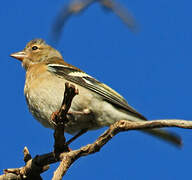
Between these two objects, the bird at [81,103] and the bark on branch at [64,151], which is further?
the bird at [81,103]

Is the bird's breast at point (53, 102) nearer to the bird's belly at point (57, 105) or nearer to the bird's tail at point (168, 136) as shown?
the bird's belly at point (57, 105)

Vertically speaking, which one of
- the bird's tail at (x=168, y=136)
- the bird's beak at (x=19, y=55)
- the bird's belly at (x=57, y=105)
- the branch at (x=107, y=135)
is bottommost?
the branch at (x=107, y=135)

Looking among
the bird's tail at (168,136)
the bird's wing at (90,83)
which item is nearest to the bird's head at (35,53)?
the bird's wing at (90,83)

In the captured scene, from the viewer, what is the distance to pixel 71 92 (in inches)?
146

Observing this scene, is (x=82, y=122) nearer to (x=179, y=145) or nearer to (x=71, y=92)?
(x=179, y=145)

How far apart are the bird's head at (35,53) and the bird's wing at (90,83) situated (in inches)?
46.7

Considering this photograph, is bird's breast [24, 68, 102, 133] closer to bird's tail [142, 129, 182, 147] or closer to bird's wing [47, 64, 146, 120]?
bird's wing [47, 64, 146, 120]

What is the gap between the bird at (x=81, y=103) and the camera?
19.0 feet

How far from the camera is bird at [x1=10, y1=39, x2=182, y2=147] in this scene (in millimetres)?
5797

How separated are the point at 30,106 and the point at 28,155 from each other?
49.3 inches

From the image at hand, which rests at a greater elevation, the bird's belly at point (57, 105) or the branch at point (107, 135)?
the bird's belly at point (57, 105)

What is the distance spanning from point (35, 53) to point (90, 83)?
8.62 feet

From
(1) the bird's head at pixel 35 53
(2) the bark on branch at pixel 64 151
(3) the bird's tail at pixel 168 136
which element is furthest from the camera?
(1) the bird's head at pixel 35 53

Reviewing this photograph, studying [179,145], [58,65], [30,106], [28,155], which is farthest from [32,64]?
[179,145]
